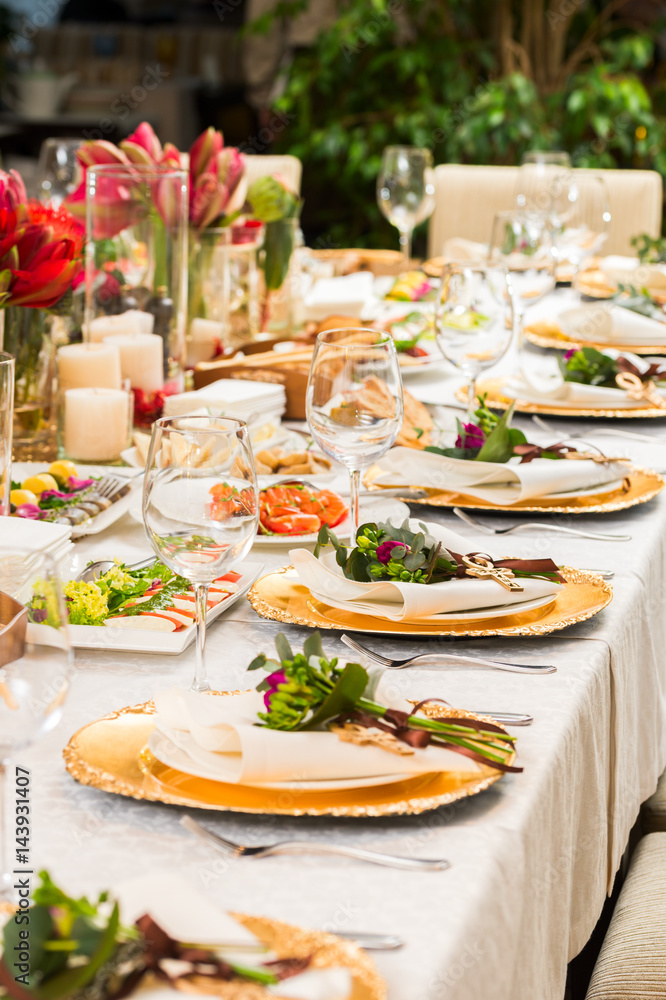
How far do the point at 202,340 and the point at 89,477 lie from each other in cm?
60

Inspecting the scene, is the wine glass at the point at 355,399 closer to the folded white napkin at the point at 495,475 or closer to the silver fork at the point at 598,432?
the folded white napkin at the point at 495,475

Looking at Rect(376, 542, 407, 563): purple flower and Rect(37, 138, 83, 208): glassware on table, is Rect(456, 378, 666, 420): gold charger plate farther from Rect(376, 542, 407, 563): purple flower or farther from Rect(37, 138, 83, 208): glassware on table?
Rect(37, 138, 83, 208): glassware on table

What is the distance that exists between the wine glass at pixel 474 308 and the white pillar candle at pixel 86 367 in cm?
39

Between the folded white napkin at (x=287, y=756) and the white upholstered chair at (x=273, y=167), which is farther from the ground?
the white upholstered chair at (x=273, y=167)

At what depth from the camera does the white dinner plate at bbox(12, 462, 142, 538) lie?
110 centimetres

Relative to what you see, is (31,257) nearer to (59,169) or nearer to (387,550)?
(387,550)

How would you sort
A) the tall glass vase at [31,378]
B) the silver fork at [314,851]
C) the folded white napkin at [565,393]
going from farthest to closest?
the folded white napkin at [565,393] < the tall glass vase at [31,378] < the silver fork at [314,851]

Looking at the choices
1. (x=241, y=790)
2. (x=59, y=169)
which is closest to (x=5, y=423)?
(x=241, y=790)

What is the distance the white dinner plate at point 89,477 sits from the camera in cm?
110

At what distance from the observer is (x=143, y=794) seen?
64 cm

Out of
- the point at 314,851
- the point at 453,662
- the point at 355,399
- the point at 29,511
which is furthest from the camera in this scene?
the point at 29,511

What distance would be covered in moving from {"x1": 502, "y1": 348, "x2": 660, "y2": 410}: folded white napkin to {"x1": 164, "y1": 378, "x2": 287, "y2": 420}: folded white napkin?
0.35 metres

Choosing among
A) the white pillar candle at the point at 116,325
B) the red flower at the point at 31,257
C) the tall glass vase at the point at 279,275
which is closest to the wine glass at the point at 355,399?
the red flower at the point at 31,257

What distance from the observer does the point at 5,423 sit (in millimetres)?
1052
